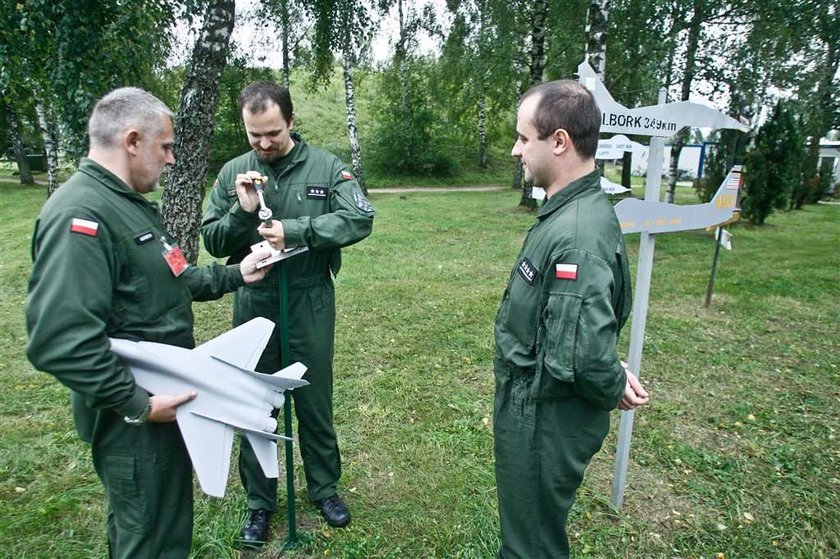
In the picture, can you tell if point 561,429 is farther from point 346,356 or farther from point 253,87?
point 346,356

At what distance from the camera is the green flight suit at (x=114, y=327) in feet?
4.63

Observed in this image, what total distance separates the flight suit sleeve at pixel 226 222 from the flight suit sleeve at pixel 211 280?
0.18m

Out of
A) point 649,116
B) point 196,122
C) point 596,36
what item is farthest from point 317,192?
point 596,36

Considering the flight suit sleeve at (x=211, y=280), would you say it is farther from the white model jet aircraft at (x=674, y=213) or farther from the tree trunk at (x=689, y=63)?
the tree trunk at (x=689, y=63)

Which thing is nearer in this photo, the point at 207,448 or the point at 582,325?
the point at 582,325

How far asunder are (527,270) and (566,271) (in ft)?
0.53

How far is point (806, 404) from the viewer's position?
4062 mm

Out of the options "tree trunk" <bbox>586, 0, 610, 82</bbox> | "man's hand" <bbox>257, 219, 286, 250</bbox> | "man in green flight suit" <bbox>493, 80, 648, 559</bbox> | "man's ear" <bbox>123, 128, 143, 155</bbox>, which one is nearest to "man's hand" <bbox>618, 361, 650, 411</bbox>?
"man in green flight suit" <bbox>493, 80, 648, 559</bbox>

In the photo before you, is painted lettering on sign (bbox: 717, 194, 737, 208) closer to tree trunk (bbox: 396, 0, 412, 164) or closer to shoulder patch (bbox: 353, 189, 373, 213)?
shoulder patch (bbox: 353, 189, 373, 213)

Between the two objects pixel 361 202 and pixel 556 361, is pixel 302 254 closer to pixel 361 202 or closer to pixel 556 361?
pixel 361 202

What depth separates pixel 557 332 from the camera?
1.55 metres

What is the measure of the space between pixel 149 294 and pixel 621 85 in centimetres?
1301

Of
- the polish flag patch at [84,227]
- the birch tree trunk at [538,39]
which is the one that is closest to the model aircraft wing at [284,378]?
the polish flag patch at [84,227]

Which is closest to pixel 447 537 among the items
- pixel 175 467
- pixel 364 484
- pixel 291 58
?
pixel 364 484
